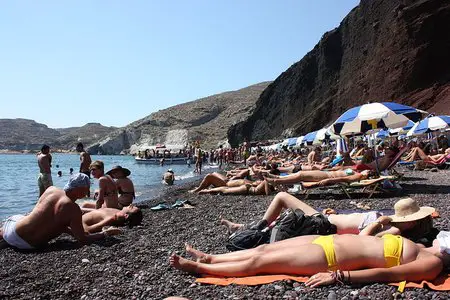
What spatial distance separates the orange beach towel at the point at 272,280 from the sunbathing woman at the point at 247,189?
7.15 meters

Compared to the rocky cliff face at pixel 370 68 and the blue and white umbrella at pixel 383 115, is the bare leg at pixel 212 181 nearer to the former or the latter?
the blue and white umbrella at pixel 383 115

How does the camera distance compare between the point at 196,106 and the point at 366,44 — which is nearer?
the point at 366,44

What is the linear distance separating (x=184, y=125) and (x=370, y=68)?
221ft

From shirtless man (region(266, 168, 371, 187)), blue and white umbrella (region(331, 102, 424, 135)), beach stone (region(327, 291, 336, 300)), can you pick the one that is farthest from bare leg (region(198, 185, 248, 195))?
beach stone (region(327, 291, 336, 300))

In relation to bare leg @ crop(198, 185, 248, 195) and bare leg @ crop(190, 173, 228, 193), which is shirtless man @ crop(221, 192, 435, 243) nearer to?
bare leg @ crop(198, 185, 248, 195)

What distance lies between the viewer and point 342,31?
61469mm

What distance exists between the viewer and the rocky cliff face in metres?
40.9

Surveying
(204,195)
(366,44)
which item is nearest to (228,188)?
(204,195)

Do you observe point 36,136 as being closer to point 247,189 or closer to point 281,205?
point 247,189

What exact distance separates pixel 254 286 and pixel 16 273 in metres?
2.94

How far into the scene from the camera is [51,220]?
5637 mm

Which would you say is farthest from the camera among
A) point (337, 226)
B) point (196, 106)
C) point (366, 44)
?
point (196, 106)

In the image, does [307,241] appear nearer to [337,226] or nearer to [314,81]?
[337,226]

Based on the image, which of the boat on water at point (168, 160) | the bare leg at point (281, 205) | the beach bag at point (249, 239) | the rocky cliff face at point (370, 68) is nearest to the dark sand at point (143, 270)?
the beach bag at point (249, 239)
